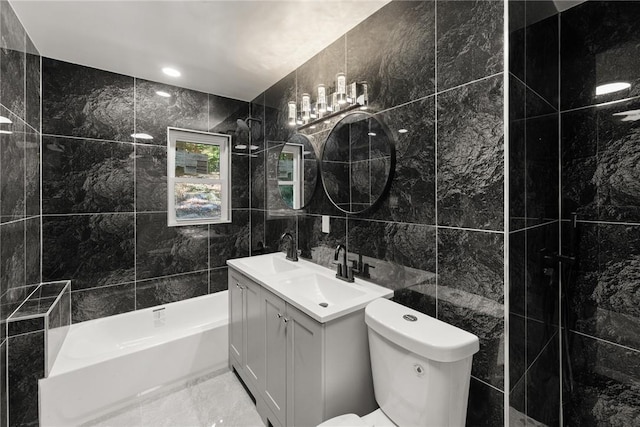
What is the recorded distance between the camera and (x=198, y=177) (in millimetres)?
2953

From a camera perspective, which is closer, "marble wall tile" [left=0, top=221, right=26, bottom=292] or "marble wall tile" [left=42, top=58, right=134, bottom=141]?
"marble wall tile" [left=0, top=221, right=26, bottom=292]

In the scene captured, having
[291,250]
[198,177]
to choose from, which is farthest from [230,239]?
[291,250]

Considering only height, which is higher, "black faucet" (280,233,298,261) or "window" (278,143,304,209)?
"window" (278,143,304,209)

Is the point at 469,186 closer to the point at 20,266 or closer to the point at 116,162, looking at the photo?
the point at 20,266

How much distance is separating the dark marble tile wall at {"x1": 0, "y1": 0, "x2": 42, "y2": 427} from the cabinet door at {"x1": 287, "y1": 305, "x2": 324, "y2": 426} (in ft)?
5.29

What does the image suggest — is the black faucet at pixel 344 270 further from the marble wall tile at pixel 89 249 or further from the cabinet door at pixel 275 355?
the marble wall tile at pixel 89 249

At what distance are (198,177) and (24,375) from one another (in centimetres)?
198

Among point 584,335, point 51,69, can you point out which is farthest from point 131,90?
point 584,335

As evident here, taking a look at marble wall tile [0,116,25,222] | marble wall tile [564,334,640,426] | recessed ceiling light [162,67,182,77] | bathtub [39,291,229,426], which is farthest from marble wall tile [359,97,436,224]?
marble wall tile [0,116,25,222]

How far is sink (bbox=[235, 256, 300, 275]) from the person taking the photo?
2262 mm

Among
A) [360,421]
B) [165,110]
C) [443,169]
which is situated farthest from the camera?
[165,110]

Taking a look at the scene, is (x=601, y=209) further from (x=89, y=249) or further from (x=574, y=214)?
(x=89, y=249)

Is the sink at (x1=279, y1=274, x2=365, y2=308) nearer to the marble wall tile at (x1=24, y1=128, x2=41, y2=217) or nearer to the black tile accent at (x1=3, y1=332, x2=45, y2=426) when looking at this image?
the black tile accent at (x1=3, y1=332, x2=45, y2=426)

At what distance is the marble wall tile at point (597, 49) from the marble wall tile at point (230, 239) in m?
2.98
